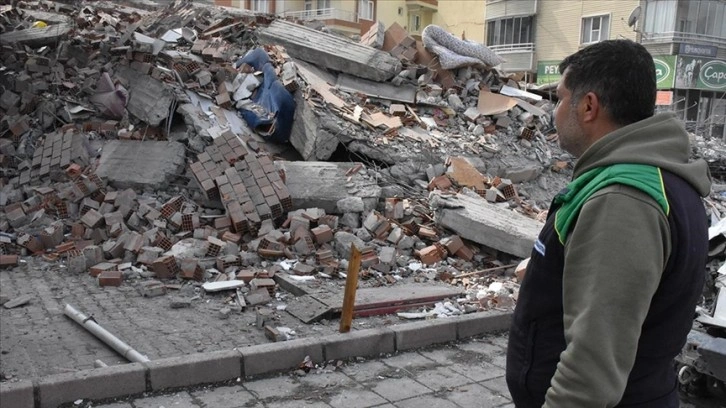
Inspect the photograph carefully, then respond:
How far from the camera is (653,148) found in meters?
1.57

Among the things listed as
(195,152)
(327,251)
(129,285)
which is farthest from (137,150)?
(327,251)

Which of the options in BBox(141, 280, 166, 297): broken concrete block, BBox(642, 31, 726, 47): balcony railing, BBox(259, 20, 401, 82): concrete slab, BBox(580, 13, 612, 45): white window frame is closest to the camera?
BBox(141, 280, 166, 297): broken concrete block

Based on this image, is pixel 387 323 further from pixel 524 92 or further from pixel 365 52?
pixel 524 92

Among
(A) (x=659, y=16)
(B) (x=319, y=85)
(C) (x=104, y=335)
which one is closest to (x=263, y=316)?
(C) (x=104, y=335)

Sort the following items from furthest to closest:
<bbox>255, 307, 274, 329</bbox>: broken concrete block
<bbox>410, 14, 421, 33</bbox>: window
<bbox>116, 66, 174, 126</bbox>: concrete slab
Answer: <bbox>410, 14, 421, 33</bbox>: window
<bbox>116, 66, 174, 126</bbox>: concrete slab
<bbox>255, 307, 274, 329</bbox>: broken concrete block

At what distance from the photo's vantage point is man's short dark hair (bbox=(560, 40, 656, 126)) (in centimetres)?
157

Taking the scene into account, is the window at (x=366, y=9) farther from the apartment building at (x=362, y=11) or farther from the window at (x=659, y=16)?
the window at (x=659, y=16)

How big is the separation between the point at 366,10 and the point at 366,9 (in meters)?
0.07

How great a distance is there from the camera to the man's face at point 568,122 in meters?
1.68

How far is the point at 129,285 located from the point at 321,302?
7.53 feet

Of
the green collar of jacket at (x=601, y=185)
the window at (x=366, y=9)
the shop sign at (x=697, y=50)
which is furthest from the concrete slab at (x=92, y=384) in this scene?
the window at (x=366, y=9)

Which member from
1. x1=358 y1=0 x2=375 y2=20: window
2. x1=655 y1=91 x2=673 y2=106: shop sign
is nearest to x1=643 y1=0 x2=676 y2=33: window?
x1=655 y1=91 x2=673 y2=106: shop sign

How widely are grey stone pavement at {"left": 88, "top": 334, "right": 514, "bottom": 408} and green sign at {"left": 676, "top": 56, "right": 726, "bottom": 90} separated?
2456 centimetres

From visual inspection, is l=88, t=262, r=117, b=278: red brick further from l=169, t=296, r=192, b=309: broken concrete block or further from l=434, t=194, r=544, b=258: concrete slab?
l=434, t=194, r=544, b=258: concrete slab
